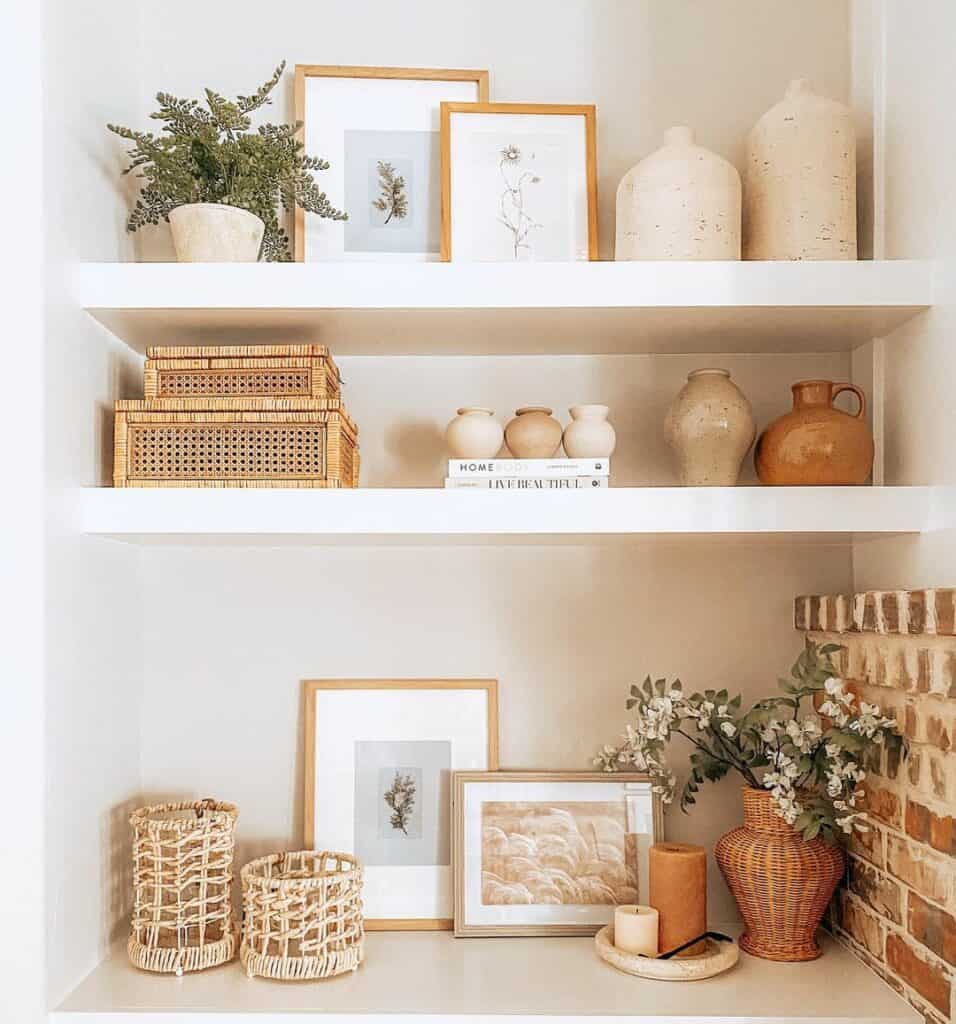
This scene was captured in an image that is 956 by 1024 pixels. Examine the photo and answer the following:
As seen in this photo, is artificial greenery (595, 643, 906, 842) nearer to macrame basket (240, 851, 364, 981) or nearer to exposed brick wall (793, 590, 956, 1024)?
exposed brick wall (793, 590, 956, 1024)

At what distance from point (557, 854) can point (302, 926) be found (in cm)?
45

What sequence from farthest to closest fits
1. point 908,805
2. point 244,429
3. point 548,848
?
point 548,848 → point 244,429 → point 908,805

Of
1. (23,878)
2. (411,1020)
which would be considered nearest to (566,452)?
(411,1020)

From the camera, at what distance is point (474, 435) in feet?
5.77

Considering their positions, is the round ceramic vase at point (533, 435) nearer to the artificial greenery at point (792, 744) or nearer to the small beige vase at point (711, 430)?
the small beige vase at point (711, 430)

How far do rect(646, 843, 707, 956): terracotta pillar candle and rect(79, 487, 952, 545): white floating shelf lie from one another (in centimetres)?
50

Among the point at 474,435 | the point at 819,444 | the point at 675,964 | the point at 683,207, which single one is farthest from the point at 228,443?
the point at 675,964

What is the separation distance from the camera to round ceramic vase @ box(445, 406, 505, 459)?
1761mm

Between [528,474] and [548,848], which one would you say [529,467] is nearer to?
[528,474]

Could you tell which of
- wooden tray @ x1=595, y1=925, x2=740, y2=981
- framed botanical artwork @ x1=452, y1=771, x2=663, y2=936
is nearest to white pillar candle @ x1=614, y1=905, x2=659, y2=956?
wooden tray @ x1=595, y1=925, x2=740, y2=981

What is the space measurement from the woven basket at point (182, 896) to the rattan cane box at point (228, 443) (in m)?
0.52

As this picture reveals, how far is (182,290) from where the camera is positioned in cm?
167

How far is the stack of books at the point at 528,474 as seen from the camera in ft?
5.62

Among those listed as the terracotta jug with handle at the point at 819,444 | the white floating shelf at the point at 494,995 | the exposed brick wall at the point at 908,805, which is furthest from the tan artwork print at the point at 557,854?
the terracotta jug with handle at the point at 819,444
